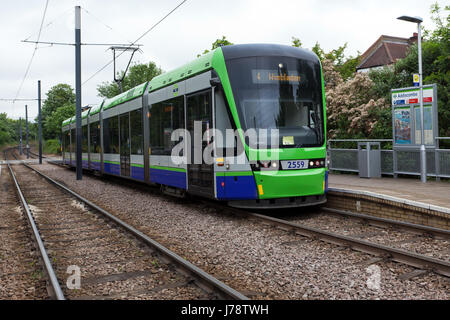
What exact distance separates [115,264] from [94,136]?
15.2m

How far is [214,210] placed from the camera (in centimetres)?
1051

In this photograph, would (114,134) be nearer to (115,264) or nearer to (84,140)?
(84,140)

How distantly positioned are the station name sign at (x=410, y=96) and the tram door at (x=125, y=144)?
8.12 meters

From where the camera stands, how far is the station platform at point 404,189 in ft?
27.4

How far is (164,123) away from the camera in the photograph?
1172 cm

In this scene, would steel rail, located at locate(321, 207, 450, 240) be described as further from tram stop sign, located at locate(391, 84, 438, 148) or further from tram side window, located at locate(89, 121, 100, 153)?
tram side window, located at locate(89, 121, 100, 153)

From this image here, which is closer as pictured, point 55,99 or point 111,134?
point 111,134

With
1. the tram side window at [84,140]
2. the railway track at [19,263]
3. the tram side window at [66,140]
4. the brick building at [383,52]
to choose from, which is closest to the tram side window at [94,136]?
the tram side window at [84,140]

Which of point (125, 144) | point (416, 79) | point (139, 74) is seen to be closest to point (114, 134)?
point (125, 144)

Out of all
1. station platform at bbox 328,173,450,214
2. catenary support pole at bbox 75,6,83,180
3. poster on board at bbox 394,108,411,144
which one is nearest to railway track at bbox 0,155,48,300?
station platform at bbox 328,173,450,214

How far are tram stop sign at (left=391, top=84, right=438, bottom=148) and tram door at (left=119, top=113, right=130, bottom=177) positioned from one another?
8115 millimetres
